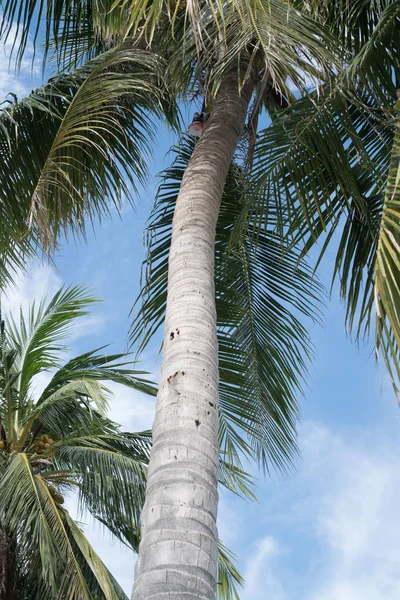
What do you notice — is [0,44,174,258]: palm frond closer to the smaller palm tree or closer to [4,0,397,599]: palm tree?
[4,0,397,599]: palm tree

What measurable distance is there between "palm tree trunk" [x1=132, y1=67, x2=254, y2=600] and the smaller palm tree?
3847mm

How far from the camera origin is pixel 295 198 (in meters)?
6.00

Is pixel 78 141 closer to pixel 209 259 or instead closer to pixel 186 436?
pixel 209 259

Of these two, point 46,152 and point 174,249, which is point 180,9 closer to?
point 46,152

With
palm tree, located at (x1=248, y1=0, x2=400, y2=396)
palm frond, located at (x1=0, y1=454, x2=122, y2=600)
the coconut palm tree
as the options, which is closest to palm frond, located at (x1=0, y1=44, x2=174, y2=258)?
the coconut palm tree

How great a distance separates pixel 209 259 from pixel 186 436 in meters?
1.47

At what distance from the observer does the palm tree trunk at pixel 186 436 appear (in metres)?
2.76

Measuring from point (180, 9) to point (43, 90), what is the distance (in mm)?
1501

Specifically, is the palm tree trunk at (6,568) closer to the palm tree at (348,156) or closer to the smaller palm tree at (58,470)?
the smaller palm tree at (58,470)

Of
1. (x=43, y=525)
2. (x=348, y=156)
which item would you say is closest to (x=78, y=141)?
(x=348, y=156)

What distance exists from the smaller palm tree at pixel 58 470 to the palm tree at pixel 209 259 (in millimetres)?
1579

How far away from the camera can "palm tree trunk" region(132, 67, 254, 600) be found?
9.07 ft

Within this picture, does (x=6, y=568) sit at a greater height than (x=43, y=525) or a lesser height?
lesser

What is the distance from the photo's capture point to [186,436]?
3246 millimetres
